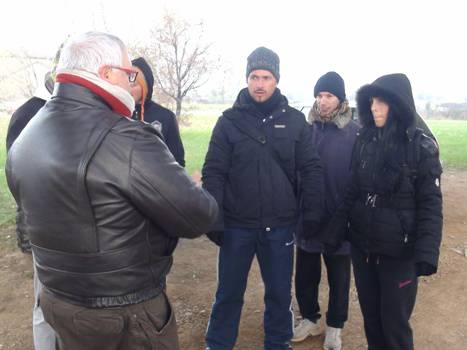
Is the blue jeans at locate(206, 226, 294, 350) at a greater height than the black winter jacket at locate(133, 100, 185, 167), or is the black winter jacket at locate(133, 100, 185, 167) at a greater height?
the black winter jacket at locate(133, 100, 185, 167)

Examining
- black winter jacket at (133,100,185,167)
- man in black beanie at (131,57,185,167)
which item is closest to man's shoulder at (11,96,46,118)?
man in black beanie at (131,57,185,167)

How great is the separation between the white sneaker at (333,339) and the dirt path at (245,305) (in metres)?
0.09

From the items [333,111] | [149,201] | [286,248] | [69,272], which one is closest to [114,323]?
[69,272]

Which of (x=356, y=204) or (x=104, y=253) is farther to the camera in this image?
(x=356, y=204)

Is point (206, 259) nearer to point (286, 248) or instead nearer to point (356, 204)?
point (286, 248)

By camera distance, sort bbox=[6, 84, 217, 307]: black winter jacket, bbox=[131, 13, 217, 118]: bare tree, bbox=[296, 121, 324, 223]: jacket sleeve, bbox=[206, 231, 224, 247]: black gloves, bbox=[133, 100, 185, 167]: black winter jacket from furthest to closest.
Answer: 1. bbox=[131, 13, 217, 118]: bare tree
2. bbox=[133, 100, 185, 167]: black winter jacket
3. bbox=[296, 121, 324, 223]: jacket sleeve
4. bbox=[206, 231, 224, 247]: black gloves
5. bbox=[6, 84, 217, 307]: black winter jacket

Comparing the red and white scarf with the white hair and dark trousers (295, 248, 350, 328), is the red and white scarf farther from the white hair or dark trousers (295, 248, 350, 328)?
dark trousers (295, 248, 350, 328)

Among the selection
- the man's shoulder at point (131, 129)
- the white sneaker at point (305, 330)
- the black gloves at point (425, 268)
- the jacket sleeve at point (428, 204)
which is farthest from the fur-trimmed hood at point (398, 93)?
the white sneaker at point (305, 330)

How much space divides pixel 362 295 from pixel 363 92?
1.35 meters

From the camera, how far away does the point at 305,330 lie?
3.46 metres

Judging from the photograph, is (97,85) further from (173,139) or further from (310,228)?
(310,228)

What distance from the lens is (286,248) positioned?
3010mm

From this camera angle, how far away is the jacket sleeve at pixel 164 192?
5.20ft

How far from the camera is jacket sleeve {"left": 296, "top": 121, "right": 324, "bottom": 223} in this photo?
300cm
